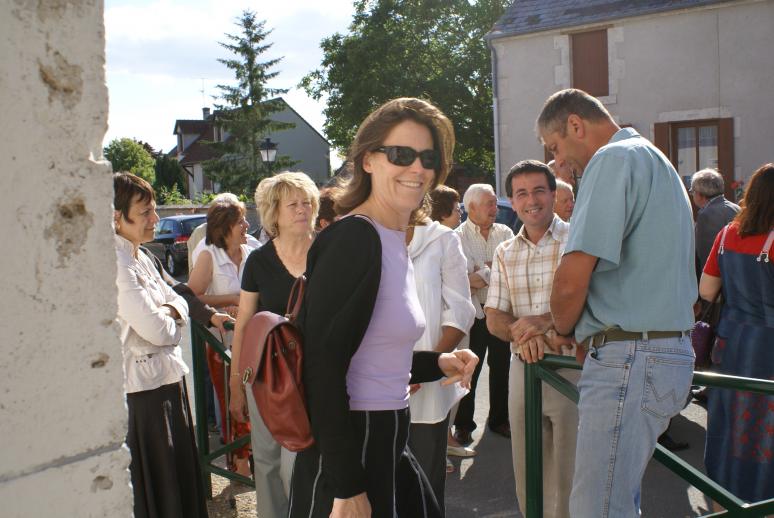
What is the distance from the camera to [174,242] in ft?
78.7

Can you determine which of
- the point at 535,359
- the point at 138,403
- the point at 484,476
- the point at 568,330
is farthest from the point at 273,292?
the point at 484,476

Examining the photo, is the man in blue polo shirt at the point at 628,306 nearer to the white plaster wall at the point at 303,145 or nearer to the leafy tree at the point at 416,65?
the leafy tree at the point at 416,65

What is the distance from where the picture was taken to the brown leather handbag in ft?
6.46

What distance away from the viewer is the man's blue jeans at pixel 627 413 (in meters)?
2.46

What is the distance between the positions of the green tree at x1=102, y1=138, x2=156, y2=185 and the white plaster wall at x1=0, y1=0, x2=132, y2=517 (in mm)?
66764

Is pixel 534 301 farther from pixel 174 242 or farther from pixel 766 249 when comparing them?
pixel 174 242

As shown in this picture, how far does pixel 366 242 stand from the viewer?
1.99 metres

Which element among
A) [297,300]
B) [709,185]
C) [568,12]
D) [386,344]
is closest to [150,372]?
[297,300]

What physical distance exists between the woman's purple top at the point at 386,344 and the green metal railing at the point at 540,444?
100 cm

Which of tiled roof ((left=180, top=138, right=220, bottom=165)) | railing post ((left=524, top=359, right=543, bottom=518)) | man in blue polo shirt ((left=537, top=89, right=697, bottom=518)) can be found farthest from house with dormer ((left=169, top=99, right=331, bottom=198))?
man in blue polo shirt ((left=537, top=89, right=697, bottom=518))

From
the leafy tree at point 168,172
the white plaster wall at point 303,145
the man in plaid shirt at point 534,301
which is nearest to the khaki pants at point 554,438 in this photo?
the man in plaid shirt at point 534,301

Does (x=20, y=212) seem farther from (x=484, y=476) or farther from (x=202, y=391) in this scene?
(x=484, y=476)

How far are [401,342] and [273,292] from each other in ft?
5.76

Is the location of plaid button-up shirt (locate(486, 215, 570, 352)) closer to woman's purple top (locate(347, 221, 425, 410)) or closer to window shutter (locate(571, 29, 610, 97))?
woman's purple top (locate(347, 221, 425, 410))
